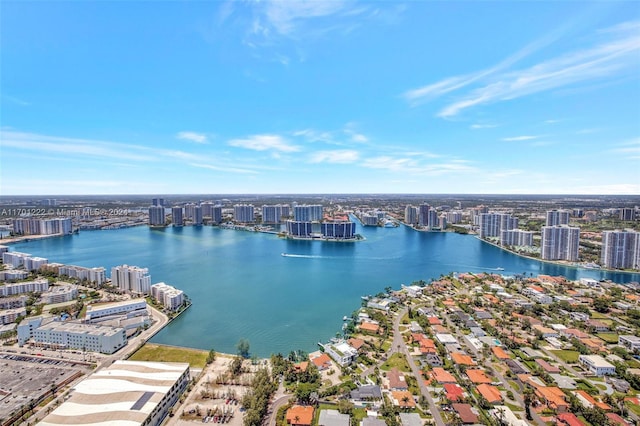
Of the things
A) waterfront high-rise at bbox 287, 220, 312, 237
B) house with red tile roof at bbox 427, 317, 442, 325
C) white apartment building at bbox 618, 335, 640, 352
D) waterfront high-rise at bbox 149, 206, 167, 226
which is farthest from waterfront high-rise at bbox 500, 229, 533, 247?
waterfront high-rise at bbox 149, 206, 167, 226

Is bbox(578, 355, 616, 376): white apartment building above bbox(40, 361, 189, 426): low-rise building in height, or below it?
below

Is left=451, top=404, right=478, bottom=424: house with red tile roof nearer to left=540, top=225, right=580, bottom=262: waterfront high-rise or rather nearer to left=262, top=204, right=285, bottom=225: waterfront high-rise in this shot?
left=540, top=225, right=580, bottom=262: waterfront high-rise

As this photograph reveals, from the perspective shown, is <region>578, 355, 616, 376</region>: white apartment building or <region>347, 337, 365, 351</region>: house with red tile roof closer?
<region>578, 355, 616, 376</region>: white apartment building

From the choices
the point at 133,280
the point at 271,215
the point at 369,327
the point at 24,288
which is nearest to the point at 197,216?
the point at 271,215

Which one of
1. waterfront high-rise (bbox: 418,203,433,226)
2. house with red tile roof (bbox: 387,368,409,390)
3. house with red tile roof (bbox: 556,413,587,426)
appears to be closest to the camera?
house with red tile roof (bbox: 556,413,587,426)

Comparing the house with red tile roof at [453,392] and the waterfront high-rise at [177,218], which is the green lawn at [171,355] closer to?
the house with red tile roof at [453,392]

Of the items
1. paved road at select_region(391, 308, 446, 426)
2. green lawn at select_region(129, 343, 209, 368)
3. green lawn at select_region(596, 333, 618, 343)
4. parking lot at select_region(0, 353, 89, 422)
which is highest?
paved road at select_region(391, 308, 446, 426)

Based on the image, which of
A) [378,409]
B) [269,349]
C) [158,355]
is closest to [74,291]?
[158,355]
